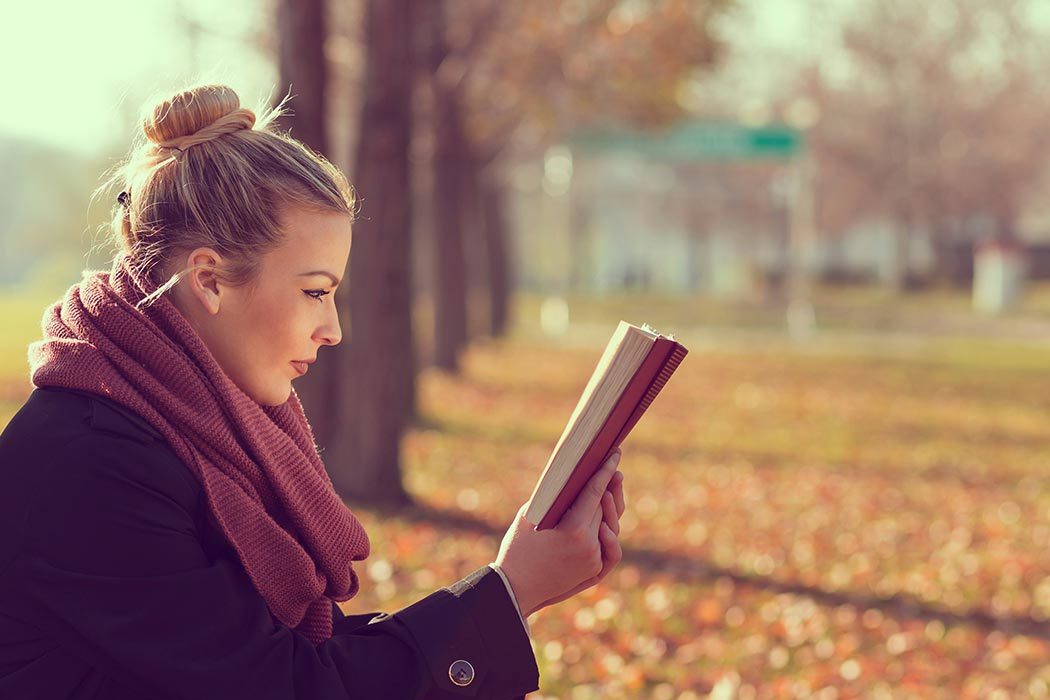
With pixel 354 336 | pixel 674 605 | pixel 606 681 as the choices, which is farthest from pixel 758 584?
pixel 354 336

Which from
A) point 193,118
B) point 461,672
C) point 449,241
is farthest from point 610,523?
point 449,241

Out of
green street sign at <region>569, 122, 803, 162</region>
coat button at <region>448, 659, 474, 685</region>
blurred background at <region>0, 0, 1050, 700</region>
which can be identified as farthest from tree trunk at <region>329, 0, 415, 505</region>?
green street sign at <region>569, 122, 803, 162</region>

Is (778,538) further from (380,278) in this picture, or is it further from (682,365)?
(682,365)

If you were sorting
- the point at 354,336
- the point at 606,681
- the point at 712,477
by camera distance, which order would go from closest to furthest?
the point at 606,681
the point at 354,336
the point at 712,477

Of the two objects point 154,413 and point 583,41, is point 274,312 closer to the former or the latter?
point 154,413

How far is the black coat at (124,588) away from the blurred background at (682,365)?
60 centimetres

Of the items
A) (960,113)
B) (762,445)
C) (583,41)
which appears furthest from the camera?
(960,113)

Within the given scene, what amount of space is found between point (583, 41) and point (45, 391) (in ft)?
57.8

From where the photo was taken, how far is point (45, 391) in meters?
1.80

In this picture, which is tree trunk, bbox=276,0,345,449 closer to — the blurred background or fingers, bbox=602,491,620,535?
the blurred background

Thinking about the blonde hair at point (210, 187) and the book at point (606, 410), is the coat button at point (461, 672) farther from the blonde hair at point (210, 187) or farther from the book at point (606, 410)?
the blonde hair at point (210, 187)

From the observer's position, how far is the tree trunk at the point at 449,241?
62.6ft

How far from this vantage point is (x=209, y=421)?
6.00 feet

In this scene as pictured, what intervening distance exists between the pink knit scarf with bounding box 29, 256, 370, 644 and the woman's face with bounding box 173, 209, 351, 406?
0.16ft
